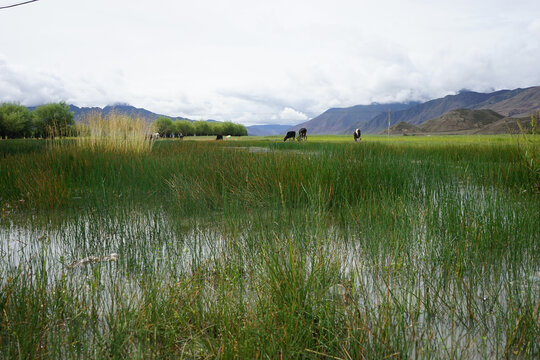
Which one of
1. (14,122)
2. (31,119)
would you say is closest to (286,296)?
(14,122)

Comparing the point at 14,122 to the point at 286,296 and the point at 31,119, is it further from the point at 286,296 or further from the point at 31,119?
the point at 286,296

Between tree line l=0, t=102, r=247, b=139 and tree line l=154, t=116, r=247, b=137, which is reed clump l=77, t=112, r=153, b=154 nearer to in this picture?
tree line l=0, t=102, r=247, b=139

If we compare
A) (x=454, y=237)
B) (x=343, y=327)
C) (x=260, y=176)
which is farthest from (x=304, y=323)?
(x=260, y=176)

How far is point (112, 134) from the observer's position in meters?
10.0

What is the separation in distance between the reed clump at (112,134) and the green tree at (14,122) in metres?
41.0

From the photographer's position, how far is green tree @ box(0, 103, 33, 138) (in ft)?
139

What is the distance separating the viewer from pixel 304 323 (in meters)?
1.60

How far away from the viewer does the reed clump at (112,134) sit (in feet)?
30.9

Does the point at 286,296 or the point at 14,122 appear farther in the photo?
the point at 14,122

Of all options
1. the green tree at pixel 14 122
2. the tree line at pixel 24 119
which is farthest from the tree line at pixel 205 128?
the green tree at pixel 14 122

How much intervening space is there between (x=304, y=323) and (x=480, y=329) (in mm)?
981

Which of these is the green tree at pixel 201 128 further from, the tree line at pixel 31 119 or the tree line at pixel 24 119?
the tree line at pixel 24 119

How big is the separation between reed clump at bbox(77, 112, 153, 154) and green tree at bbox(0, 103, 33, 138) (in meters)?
41.0

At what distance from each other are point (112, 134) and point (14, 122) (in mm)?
44365
